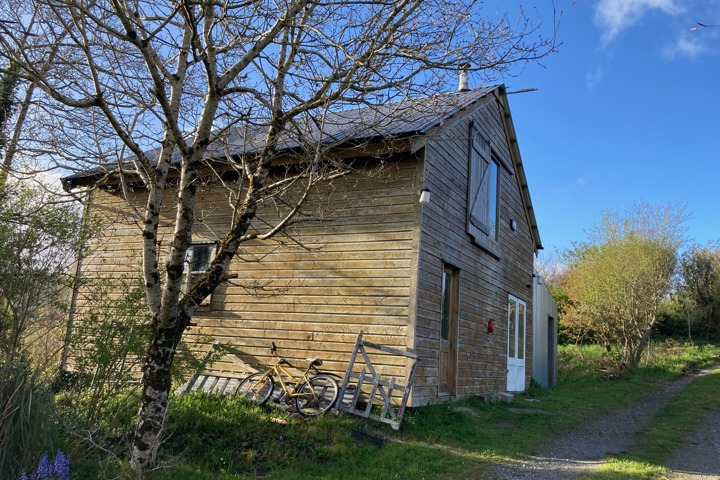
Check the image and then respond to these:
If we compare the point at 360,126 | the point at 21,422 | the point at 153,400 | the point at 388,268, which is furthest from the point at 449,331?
the point at 21,422

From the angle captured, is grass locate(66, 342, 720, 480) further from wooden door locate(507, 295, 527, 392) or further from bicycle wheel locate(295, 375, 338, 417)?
wooden door locate(507, 295, 527, 392)

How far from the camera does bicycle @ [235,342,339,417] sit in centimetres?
775

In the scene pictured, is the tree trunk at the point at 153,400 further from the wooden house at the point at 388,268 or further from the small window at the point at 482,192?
the small window at the point at 482,192

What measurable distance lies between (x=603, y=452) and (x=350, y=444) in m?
3.75

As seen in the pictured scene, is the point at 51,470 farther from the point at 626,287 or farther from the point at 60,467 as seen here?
the point at 626,287

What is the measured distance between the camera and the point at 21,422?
3846 millimetres

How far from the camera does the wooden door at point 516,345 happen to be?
13.4 metres

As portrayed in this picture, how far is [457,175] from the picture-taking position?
10.5m

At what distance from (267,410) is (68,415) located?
3465 millimetres

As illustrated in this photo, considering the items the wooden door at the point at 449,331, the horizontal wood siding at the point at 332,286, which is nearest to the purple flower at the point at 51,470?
the horizontal wood siding at the point at 332,286

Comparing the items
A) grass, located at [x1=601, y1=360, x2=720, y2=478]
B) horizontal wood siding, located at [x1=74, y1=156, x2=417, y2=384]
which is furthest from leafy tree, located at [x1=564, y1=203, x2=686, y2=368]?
horizontal wood siding, located at [x1=74, y1=156, x2=417, y2=384]

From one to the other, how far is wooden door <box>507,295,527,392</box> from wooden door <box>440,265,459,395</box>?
3.73 metres

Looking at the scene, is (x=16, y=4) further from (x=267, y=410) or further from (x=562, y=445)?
(x=562, y=445)

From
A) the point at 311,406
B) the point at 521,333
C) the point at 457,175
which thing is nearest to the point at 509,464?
the point at 311,406
